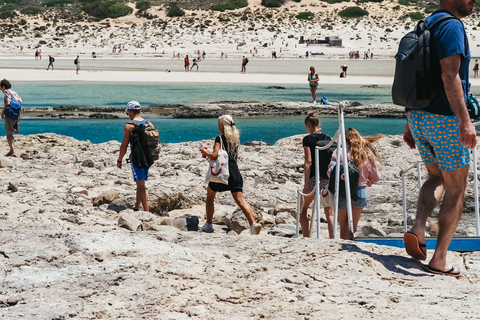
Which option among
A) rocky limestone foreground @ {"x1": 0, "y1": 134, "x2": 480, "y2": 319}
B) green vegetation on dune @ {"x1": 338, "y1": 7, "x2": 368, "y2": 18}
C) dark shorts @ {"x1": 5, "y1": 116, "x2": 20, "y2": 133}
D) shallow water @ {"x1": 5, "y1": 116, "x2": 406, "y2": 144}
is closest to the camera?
rocky limestone foreground @ {"x1": 0, "y1": 134, "x2": 480, "y2": 319}

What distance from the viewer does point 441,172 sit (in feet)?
12.0

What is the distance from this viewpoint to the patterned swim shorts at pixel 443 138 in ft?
11.4

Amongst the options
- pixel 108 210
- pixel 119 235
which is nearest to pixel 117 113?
pixel 108 210

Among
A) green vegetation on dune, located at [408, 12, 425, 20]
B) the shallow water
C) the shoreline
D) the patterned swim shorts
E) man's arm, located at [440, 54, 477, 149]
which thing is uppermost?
green vegetation on dune, located at [408, 12, 425, 20]

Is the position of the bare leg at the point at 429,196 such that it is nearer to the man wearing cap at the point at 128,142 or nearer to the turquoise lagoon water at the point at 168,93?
the man wearing cap at the point at 128,142

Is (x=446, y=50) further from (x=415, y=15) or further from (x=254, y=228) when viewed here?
(x=415, y=15)

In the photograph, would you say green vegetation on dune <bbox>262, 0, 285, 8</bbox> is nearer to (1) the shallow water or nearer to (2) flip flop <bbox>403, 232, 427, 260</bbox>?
(1) the shallow water

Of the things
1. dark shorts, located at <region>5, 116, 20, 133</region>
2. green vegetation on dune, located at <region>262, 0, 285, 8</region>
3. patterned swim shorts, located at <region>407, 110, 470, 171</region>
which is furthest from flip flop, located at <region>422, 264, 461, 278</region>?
green vegetation on dune, located at <region>262, 0, 285, 8</region>

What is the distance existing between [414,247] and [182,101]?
26.4 meters

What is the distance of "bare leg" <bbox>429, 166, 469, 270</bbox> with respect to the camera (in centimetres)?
354

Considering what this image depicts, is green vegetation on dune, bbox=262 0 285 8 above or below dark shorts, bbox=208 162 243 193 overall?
above

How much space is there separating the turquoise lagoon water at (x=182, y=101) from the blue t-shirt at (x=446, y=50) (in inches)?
618

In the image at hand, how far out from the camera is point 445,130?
3.50 metres

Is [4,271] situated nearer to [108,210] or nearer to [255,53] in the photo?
[108,210]
